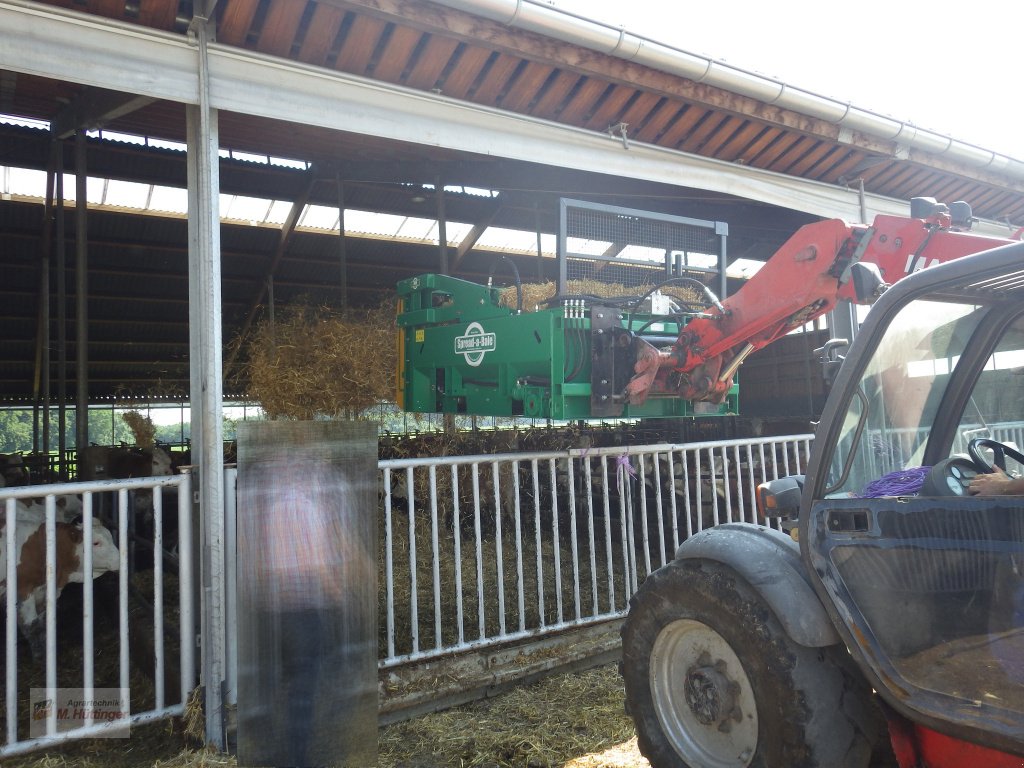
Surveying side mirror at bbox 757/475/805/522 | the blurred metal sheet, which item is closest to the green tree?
→ the blurred metal sheet

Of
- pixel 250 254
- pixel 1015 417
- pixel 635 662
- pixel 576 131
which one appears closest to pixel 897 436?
pixel 1015 417

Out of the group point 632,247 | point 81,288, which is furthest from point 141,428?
point 632,247

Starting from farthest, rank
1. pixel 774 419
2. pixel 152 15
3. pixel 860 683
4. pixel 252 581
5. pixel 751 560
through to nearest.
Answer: pixel 774 419 < pixel 152 15 < pixel 252 581 < pixel 751 560 < pixel 860 683

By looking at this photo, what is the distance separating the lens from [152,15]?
3.07 metres

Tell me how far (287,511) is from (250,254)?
997 cm

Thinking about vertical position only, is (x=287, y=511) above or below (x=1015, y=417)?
below

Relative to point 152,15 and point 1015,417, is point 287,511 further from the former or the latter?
point 1015,417

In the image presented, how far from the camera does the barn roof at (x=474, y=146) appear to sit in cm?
338

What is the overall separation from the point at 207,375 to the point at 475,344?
198 centimetres

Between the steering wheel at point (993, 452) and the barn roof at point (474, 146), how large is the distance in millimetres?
2754

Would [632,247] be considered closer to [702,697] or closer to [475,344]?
[475,344]

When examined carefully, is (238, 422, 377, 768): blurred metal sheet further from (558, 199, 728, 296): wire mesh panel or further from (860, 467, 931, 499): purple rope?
(558, 199, 728, 296): wire mesh panel

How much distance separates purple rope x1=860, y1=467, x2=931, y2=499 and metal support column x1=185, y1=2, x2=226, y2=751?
8.95 ft

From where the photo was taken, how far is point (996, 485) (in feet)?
6.64
